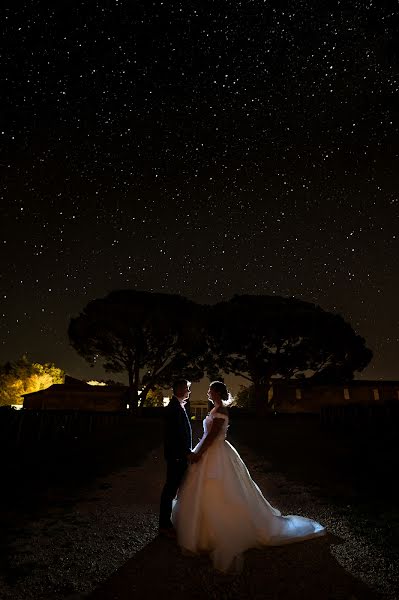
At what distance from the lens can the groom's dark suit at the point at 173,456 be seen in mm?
4609

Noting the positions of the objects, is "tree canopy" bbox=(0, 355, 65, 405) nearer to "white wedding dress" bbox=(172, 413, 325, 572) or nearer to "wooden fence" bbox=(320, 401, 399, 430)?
"wooden fence" bbox=(320, 401, 399, 430)

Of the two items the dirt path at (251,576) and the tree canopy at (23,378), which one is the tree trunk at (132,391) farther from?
the dirt path at (251,576)

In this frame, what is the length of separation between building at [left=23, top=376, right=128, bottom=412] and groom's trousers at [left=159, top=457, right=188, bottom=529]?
3609cm

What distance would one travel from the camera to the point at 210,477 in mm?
4387

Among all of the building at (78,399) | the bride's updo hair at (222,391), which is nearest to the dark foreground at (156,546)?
the bride's updo hair at (222,391)

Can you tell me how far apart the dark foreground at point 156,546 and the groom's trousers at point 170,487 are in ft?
0.76

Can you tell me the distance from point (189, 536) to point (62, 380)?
47704 millimetres

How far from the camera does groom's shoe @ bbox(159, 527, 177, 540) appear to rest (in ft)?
14.5

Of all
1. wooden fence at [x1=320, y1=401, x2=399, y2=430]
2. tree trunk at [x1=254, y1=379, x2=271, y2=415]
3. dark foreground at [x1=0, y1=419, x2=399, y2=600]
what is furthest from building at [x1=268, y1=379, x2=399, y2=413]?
dark foreground at [x1=0, y1=419, x2=399, y2=600]

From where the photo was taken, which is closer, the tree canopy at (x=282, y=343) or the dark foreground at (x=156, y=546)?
the dark foreground at (x=156, y=546)

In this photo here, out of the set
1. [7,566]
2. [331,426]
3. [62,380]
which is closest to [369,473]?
[7,566]

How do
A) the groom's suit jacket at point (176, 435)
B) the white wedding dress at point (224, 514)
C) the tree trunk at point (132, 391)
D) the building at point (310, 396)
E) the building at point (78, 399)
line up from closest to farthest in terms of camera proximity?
the white wedding dress at point (224, 514), the groom's suit jacket at point (176, 435), the tree trunk at point (132, 391), the building at point (78, 399), the building at point (310, 396)

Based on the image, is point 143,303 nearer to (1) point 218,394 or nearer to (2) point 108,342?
(2) point 108,342

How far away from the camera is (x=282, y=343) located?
35.8m
